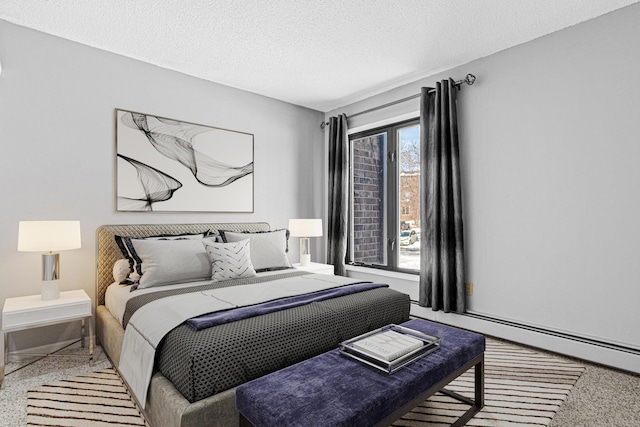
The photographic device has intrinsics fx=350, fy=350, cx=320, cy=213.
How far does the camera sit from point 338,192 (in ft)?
15.2

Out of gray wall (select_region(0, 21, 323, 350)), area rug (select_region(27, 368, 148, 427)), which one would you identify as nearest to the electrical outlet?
gray wall (select_region(0, 21, 323, 350))

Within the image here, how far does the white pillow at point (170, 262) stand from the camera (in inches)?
109

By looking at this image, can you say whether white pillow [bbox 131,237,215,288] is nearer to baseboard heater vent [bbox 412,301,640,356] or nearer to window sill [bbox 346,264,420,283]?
window sill [bbox 346,264,420,283]

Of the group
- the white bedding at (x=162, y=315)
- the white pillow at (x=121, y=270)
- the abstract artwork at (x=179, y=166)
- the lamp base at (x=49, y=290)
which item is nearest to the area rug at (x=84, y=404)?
the white bedding at (x=162, y=315)

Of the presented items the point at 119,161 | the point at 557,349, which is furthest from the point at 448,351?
the point at 119,161

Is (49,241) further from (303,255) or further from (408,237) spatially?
(408,237)

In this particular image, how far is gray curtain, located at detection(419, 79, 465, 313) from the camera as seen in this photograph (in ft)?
11.2

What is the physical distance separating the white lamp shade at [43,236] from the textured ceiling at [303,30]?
1.61 metres

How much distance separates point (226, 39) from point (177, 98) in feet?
3.23

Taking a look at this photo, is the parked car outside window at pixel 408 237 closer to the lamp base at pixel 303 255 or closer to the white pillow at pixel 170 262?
the lamp base at pixel 303 255

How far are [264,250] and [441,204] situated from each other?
5.94 ft

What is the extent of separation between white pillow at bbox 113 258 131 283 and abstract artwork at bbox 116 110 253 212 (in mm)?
566

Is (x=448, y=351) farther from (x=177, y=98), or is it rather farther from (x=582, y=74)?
(x=177, y=98)

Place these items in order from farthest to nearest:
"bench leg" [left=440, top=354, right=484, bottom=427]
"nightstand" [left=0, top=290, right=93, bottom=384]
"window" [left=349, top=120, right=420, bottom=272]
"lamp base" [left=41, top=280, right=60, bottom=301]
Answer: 1. "window" [left=349, top=120, right=420, bottom=272]
2. "lamp base" [left=41, top=280, right=60, bottom=301]
3. "nightstand" [left=0, top=290, right=93, bottom=384]
4. "bench leg" [left=440, top=354, right=484, bottom=427]
